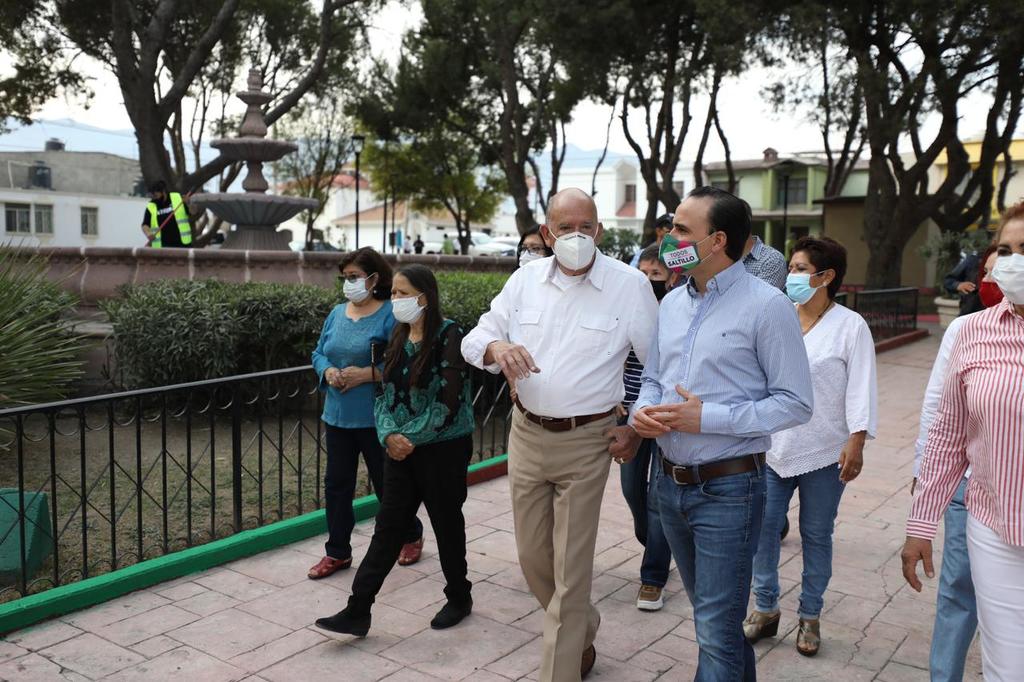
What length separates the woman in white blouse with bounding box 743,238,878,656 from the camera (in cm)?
407

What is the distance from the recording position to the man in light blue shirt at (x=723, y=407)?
2967 millimetres

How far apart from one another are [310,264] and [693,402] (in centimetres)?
933

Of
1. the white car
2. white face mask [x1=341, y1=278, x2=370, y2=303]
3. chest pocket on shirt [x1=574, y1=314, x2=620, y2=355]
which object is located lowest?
chest pocket on shirt [x1=574, y1=314, x2=620, y2=355]

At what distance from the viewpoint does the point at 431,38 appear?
2853 cm

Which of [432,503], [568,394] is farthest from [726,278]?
[432,503]

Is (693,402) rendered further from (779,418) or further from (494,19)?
(494,19)

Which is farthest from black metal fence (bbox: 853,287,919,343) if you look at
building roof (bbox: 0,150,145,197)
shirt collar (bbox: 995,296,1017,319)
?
building roof (bbox: 0,150,145,197)

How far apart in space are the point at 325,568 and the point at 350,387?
1.00 meters

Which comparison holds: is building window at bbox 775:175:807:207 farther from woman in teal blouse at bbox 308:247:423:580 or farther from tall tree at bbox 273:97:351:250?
woman in teal blouse at bbox 308:247:423:580

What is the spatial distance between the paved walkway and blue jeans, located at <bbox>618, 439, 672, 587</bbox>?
203mm

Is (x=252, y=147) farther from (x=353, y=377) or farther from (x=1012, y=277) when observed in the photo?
(x=1012, y=277)

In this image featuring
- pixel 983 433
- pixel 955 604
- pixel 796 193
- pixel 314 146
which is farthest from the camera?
pixel 796 193

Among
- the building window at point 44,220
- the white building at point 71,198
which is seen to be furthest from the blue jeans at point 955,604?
the building window at point 44,220

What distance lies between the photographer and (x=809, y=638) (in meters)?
4.15
